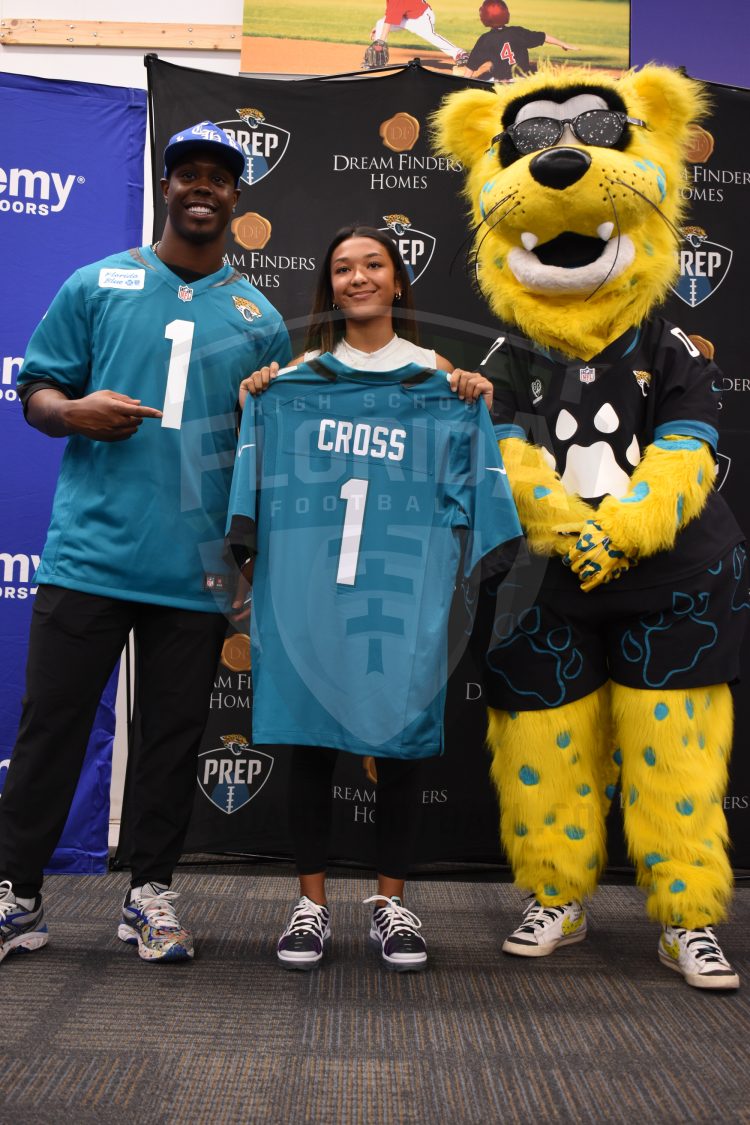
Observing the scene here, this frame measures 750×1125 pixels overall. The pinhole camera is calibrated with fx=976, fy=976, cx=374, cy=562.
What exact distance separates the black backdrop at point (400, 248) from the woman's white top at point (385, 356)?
0.67 meters

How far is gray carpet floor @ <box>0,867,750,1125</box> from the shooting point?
49.7 inches

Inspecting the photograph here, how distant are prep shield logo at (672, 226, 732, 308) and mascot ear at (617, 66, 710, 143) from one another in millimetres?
610

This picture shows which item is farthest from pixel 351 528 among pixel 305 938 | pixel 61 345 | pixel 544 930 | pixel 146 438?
pixel 544 930

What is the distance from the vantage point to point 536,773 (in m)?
1.94

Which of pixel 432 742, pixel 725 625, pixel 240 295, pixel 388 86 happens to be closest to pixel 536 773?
pixel 432 742

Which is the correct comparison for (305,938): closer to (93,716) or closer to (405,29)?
(93,716)

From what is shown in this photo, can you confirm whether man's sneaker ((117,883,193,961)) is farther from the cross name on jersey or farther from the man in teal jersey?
the cross name on jersey

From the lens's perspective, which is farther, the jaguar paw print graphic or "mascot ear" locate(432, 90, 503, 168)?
"mascot ear" locate(432, 90, 503, 168)

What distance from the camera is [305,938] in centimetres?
181

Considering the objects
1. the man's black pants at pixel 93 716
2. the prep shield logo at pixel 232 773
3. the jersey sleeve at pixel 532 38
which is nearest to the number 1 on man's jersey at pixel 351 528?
the man's black pants at pixel 93 716

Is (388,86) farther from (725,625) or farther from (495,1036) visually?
(495,1036)

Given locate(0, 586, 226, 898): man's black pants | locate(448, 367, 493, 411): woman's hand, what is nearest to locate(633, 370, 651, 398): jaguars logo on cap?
locate(448, 367, 493, 411): woman's hand

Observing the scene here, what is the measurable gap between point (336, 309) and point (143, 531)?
0.60 metres

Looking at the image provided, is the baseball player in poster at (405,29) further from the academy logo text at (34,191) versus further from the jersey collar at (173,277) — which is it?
the jersey collar at (173,277)
